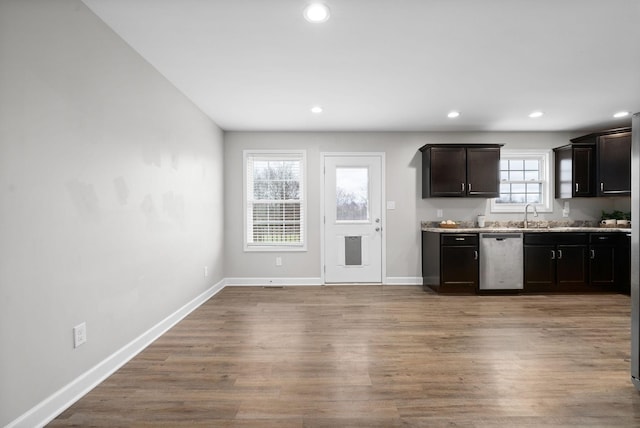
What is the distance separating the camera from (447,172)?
182 inches

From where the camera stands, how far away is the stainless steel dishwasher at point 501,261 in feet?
14.1

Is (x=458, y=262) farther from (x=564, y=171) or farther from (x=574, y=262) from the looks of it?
(x=564, y=171)

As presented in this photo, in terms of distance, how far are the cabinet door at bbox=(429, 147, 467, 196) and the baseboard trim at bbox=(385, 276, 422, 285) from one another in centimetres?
136

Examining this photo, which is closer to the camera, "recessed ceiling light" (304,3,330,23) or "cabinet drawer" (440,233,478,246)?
"recessed ceiling light" (304,3,330,23)

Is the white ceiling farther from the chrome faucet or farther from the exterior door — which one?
the chrome faucet

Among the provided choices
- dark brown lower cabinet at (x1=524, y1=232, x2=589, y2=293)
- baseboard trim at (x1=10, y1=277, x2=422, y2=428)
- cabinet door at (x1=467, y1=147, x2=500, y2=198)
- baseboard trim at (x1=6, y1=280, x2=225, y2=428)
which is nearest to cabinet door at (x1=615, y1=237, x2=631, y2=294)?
dark brown lower cabinet at (x1=524, y1=232, x2=589, y2=293)

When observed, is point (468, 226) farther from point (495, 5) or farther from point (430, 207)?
point (495, 5)

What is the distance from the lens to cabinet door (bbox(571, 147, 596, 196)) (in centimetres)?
466

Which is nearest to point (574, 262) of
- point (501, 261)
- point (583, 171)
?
point (501, 261)

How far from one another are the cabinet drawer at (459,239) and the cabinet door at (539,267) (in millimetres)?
755

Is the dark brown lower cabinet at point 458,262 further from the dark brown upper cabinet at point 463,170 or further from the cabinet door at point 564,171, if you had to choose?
the cabinet door at point 564,171

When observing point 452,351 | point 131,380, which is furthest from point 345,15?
point 131,380

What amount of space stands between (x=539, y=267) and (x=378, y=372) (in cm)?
344

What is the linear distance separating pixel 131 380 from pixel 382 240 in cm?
369
